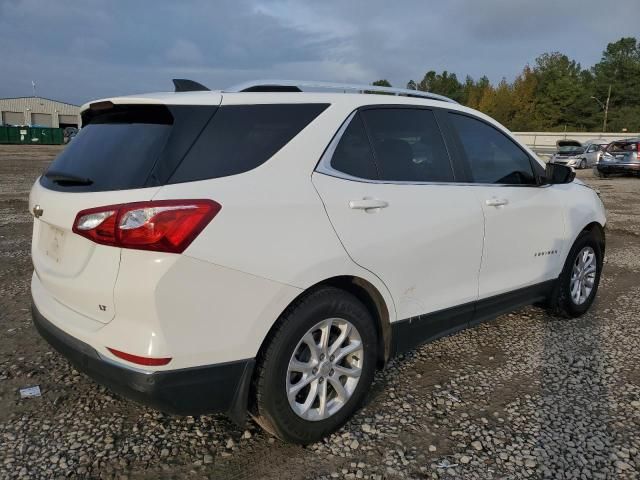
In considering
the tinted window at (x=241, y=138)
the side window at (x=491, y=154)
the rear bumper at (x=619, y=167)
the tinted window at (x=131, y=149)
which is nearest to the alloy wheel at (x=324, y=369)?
the tinted window at (x=241, y=138)

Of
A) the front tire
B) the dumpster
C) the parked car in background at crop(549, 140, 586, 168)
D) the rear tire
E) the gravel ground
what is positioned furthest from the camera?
the dumpster

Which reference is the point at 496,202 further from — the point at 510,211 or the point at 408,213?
the point at 408,213

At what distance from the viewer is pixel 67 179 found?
2551 millimetres

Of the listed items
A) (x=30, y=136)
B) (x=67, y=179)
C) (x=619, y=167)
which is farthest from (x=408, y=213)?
(x=30, y=136)

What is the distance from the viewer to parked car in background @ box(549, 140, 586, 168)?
26.9m

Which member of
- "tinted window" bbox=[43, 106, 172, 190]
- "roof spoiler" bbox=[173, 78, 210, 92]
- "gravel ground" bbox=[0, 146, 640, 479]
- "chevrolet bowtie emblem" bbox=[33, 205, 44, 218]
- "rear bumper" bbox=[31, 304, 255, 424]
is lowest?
"gravel ground" bbox=[0, 146, 640, 479]

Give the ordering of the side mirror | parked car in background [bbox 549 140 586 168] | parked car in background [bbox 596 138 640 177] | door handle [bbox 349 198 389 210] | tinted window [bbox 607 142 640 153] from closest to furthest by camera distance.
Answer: door handle [bbox 349 198 389 210] < the side mirror < parked car in background [bbox 596 138 640 177] < tinted window [bbox 607 142 640 153] < parked car in background [bbox 549 140 586 168]

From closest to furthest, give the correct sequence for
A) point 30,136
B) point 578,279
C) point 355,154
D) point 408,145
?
point 355,154 < point 408,145 < point 578,279 < point 30,136

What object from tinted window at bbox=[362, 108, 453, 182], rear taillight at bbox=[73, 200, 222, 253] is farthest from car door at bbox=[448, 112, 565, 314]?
rear taillight at bbox=[73, 200, 222, 253]

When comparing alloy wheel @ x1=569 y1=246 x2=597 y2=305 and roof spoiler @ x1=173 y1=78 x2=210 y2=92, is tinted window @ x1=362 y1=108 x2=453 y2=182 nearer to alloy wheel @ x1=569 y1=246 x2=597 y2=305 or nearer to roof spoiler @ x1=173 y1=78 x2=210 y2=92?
roof spoiler @ x1=173 y1=78 x2=210 y2=92

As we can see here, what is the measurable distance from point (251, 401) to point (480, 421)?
1.32m

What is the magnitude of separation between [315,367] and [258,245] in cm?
73

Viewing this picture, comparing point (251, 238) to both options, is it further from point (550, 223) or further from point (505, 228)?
point (550, 223)

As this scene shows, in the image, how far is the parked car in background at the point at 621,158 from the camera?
65.8ft
